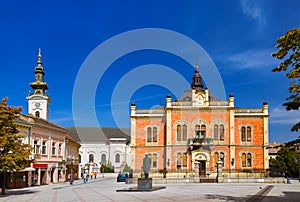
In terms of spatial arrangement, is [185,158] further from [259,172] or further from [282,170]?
[282,170]

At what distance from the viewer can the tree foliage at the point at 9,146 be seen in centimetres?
2367

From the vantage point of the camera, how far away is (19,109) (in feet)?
85.6

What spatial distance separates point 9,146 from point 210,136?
3361 centimetres

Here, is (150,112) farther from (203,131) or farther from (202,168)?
(202,168)

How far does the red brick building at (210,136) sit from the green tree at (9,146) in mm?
30307

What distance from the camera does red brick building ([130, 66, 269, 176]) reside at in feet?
171

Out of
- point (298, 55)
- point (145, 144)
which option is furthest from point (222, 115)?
point (298, 55)

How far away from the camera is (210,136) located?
53031 mm

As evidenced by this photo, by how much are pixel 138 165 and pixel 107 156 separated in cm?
3257

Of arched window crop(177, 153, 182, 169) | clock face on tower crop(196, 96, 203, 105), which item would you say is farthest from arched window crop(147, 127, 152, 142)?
clock face on tower crop(196, 96, 203, 105)

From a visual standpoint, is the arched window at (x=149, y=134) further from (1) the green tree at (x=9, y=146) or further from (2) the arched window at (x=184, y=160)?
(1) the green tree at (x=9, y=146)

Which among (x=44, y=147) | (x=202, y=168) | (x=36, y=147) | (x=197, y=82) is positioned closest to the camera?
(x=36, y=147)

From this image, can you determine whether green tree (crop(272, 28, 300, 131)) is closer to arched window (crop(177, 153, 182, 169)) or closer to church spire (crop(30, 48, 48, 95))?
arched window (crop(177, 153, 182, 169))

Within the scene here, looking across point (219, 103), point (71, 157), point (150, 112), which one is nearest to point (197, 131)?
point (219, 103)
